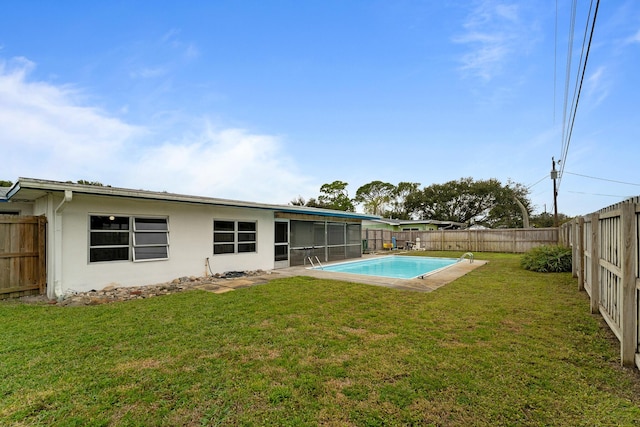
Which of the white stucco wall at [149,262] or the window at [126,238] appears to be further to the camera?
the window at [126,238]

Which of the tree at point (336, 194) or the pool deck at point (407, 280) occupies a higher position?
the tree at point (336, 194)

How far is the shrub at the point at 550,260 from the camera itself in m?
9.92

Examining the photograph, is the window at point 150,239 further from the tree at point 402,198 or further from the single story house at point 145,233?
the tree at point 402,198

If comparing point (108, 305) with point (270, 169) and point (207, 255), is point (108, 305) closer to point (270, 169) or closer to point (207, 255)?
point (207, 255)

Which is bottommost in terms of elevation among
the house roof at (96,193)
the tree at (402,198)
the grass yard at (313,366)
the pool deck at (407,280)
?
the pool deck at (407,280)

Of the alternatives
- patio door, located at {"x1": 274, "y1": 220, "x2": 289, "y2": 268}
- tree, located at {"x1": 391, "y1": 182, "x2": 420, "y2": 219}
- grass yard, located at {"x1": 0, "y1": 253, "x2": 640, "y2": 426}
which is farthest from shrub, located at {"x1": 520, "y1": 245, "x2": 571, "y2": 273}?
tree, located at {"x1": 391, "y1": 182, "x2": 420, "y2": 219}

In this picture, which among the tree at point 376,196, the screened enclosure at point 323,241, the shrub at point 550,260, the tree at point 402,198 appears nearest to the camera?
the shrub at point 550,260

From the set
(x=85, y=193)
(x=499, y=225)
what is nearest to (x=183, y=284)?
(x=85, y=193)

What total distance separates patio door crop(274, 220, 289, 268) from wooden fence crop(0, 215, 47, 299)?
6.76 meters

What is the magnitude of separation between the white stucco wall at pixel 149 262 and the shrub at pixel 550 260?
9439mm

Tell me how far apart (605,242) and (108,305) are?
863 centimetres

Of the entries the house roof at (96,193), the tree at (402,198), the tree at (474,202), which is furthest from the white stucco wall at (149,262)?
the tree at (402,198)

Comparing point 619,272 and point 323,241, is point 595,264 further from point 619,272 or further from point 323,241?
point 323,241

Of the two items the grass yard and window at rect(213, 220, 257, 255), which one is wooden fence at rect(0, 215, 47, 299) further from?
window at rect(213, 220, 257, 255)
